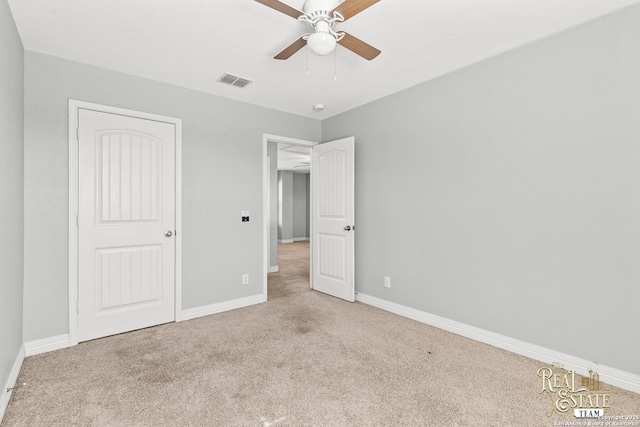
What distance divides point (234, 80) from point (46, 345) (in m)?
2.90

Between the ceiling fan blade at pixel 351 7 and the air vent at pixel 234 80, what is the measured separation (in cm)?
161

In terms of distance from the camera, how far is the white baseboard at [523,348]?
2.03m

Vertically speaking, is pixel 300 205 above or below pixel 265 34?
below

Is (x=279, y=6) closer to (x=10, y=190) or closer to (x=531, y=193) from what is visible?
(x=10, y=190)

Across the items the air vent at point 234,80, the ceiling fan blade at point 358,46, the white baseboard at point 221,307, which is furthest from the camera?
the white baseboard at point 221,307

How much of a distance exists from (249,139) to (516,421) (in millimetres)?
3543

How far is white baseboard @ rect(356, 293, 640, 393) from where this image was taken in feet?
6.66

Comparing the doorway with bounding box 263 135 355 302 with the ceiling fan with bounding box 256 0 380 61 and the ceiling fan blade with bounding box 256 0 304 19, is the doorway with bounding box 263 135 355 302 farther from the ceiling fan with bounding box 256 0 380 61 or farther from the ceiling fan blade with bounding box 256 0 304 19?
the ceiling fan blade with bounding box 256 0 304 19

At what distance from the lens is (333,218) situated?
162 inches

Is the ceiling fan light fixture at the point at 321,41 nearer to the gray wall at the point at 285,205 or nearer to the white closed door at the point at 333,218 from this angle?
the white closed door at the point at 333,218

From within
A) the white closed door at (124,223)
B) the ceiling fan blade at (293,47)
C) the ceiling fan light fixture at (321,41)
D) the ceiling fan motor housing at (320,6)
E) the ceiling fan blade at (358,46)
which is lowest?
the white closed door at (124,223)

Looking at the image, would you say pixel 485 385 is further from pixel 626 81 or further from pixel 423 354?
pixel 626 81

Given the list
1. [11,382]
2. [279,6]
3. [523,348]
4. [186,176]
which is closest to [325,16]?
[279,6]

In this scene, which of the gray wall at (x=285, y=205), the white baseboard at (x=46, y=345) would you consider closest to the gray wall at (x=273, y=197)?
the white baseboard at (x=46, y=345)
